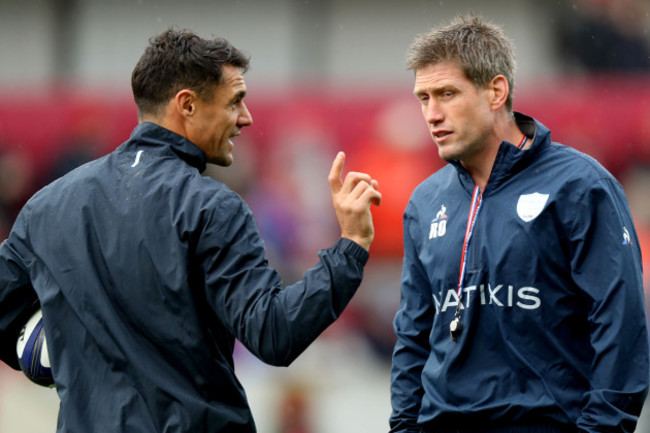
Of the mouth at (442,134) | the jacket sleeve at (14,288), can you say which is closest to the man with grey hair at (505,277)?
the mouth at (442,134)

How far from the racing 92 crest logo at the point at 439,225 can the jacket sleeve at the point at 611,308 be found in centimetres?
52

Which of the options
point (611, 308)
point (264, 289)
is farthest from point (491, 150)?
point (264, 289)

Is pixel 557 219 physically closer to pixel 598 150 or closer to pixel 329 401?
Answer: pixel 329 401

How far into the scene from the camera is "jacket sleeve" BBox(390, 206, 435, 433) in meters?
4.17

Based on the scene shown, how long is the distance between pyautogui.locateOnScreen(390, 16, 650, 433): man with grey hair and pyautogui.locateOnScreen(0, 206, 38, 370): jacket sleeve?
1.32m

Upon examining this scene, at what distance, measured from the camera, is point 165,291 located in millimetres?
3672

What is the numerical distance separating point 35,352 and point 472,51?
1.81 m

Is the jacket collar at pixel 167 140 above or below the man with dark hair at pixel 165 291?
above

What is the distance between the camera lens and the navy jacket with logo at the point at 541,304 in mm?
3654

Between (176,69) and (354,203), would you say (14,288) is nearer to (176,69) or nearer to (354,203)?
(176,69)

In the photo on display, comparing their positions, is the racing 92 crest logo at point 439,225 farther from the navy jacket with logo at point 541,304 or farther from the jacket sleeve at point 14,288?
the jacket sleeve at point 14,288

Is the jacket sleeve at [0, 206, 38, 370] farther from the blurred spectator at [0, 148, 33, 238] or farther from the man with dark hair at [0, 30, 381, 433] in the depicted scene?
the blurred spectator at [0, 148, 33, 238]

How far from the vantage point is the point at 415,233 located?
427 centimetres

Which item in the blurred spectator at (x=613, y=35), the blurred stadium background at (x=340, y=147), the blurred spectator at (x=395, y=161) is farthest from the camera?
the blurred spectator at (x=613, y=35)
